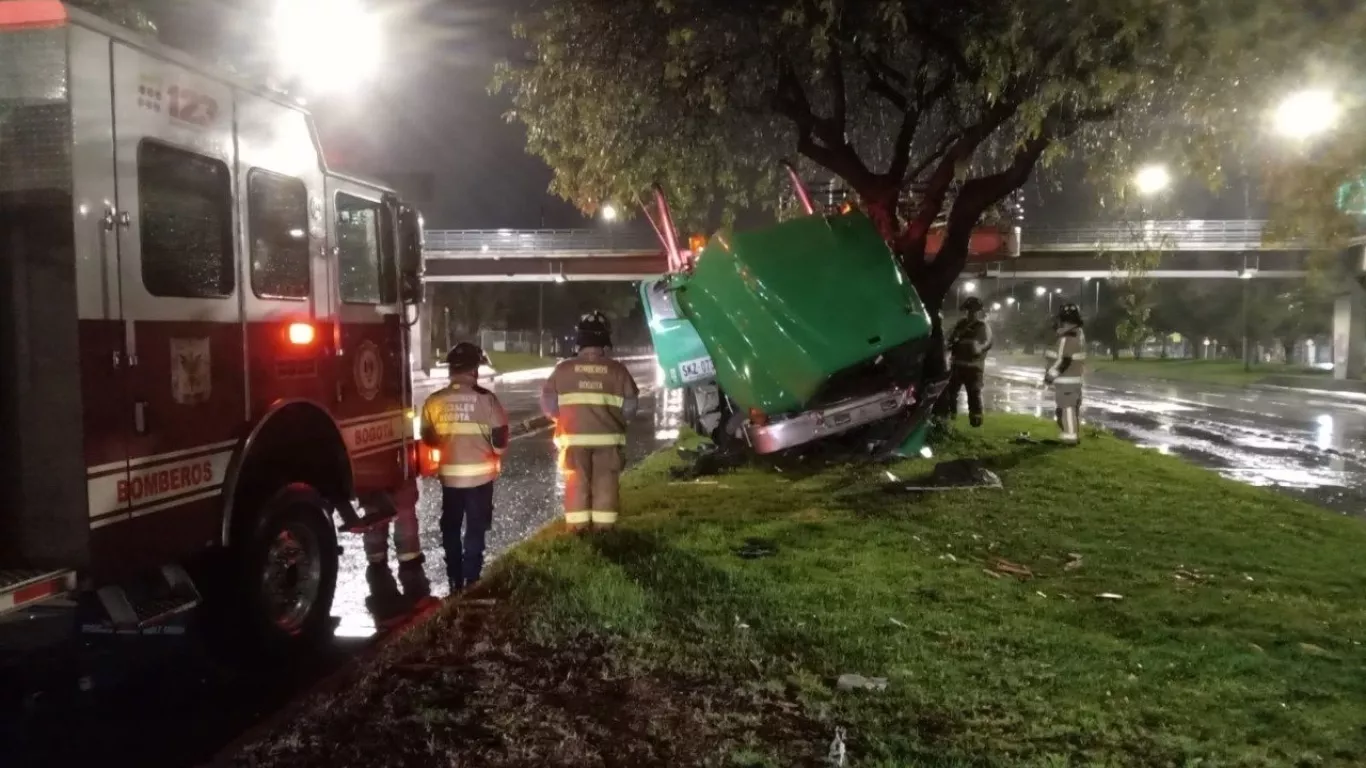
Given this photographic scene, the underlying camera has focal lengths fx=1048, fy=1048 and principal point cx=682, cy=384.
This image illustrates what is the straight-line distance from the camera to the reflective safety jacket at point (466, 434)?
21.7 ft

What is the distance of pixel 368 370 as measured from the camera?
6480 millimetres

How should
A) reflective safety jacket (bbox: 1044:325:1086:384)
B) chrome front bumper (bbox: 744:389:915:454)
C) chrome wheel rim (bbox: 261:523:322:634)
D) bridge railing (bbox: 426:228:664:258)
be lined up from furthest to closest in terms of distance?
bridge railing (bbox: 426:228:664:258) → reflective safety jacket (bbox: 1044:325:1086:384) → chrome front bumper (bbox: 744:389:915:454) → chrome wheel rim (bbox: 261:523:322:634)

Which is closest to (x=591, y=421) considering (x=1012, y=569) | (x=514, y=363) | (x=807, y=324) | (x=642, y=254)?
(x=807, y=324)

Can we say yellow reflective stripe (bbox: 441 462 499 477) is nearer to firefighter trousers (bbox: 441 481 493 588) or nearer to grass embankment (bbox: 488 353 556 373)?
firefighter trousers (bbox: 441 481 493 588)

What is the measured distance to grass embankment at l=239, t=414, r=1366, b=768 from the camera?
156 inches

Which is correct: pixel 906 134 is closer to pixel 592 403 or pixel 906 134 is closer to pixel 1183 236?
pixel 592 403

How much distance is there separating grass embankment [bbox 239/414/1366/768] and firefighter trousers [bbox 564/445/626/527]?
19cm

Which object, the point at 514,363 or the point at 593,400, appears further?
the point at 514,363

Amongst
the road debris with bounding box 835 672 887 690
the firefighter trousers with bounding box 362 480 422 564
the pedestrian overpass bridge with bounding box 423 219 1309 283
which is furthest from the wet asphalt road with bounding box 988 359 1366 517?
the pedestrian overpass bridge with bounding box 423 219 1309 283

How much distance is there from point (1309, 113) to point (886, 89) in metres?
7.43

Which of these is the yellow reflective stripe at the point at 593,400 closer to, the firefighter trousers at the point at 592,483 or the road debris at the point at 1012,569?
the firefighter trousers at the point at 592,483

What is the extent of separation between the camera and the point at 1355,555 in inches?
296

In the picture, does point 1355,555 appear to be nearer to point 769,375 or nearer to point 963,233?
point 769,375

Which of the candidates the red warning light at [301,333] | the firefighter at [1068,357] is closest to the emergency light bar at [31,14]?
the red warning light at [301,333]
